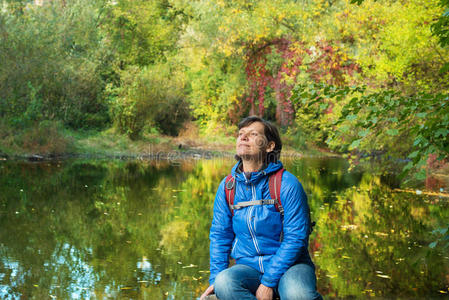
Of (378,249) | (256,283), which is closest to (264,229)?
(256,283)

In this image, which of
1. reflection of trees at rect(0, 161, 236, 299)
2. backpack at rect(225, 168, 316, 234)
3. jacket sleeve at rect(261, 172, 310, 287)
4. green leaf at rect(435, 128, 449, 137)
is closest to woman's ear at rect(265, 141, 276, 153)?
backpack at rect(225, 168, 316, 234)

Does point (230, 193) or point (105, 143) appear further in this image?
point (105, 143)

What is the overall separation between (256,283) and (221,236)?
1.42 feet

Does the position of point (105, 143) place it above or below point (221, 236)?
below

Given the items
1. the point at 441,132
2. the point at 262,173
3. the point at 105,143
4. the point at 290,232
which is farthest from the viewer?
the point at 105,143

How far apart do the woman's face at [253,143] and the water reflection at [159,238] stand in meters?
1.43

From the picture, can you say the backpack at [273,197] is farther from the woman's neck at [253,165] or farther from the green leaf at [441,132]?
the green leaf at [441,132]

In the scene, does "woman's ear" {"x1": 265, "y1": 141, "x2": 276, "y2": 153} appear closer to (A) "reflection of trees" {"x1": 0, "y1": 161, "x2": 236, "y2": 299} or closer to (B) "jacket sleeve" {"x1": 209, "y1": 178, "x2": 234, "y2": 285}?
(B) "jacket sleeve" {"x1": 209, "y1": 178, "x2": 234, "y2": 285}

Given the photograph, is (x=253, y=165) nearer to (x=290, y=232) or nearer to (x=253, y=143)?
(x=253, y=143)

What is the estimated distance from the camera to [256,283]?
145 inches

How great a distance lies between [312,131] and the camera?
115 ft

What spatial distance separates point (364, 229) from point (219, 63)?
1015 inches

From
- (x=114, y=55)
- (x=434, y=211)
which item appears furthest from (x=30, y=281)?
(x=114, y=55)

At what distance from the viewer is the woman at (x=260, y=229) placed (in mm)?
3580
